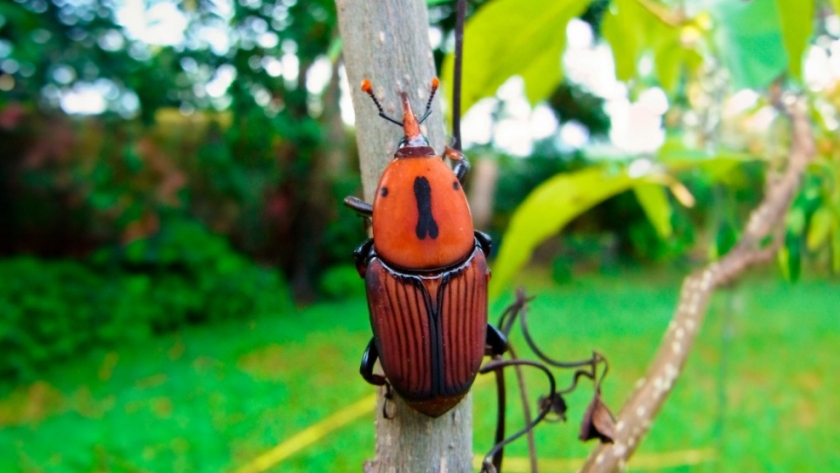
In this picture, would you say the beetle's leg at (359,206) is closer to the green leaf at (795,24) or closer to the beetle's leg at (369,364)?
the beetle's leg at (369,364)

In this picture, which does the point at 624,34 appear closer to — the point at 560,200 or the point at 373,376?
the point at 560,200

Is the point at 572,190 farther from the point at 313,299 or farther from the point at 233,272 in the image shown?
the point at 313,299

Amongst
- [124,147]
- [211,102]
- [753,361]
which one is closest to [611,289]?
[753,361]

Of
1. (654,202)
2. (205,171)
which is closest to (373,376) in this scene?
(654,202)

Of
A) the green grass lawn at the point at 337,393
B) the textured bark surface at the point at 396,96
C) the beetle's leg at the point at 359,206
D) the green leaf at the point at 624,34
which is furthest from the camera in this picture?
the green grass lawn at the point at 337,393

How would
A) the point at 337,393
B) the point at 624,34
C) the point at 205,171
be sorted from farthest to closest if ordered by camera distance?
the point at 205,171, the point at 337,393, the point at 624,34

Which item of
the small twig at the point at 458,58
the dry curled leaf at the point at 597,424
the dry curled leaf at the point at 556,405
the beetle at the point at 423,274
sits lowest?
the dry curled leaf at the point at 556,405

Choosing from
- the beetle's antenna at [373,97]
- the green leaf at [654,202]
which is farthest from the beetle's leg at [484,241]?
the green leaf at [654,202]

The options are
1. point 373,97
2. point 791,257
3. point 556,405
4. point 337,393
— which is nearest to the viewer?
point 373,97

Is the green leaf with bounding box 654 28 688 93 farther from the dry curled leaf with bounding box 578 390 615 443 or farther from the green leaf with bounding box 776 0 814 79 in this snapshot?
the dry curled leaf with bounding box 578 390 615 443
